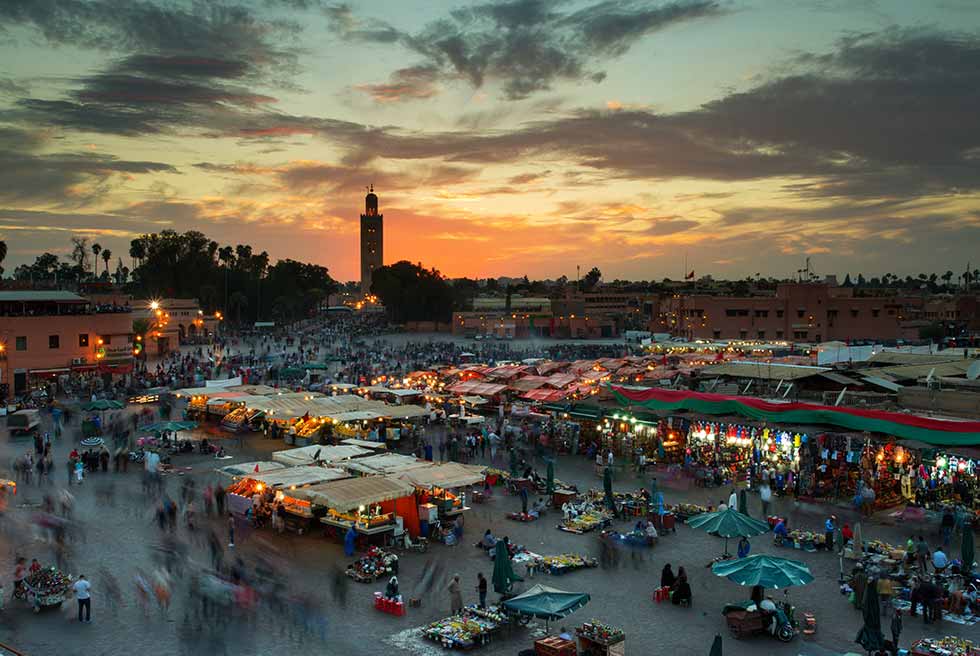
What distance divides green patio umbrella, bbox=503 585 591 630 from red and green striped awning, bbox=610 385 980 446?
398 inches

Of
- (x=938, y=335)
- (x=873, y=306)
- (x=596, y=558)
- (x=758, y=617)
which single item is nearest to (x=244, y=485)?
(x=596, y=558)

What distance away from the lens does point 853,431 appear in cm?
1888

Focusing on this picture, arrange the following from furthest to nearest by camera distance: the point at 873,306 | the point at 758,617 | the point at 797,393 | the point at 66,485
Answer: the point at 873,306 → the point at 797,393 → the point at 66,485 → the point at 758,617

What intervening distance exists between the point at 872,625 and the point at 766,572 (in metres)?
1.55

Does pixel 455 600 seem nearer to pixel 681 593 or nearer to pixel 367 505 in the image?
pixel 681 593

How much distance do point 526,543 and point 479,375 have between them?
1936cm

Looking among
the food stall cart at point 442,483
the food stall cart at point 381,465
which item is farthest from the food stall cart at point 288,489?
the food stall cart at point 442,483

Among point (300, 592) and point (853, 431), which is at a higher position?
point (853, 431)

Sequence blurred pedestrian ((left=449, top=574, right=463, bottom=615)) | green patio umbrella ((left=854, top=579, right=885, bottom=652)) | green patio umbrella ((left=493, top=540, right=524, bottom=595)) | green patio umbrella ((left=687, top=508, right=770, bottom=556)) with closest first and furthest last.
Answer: green patio umbrella ((left=854, top=579, right=885, bottom=652)) → blurred pedestrian ((left=449, top=574, right=463, bottom=615)) → green patio umbrella ((left=493, top=540, right=524, bottom=595)) → green patio umbrella ((left=687, top=508, right=770, bottom=556))

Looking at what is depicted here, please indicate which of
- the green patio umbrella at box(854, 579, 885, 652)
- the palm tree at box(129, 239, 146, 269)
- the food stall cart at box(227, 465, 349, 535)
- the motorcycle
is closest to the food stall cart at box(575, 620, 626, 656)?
the motorcycle

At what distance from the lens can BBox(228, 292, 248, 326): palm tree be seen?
9238 centimetres

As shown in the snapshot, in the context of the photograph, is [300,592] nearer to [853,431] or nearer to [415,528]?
[415,528]

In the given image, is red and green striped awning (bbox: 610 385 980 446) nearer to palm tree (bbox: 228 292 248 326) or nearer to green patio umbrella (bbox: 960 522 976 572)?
green patio umbrella (bbox: 960 522 976 572)

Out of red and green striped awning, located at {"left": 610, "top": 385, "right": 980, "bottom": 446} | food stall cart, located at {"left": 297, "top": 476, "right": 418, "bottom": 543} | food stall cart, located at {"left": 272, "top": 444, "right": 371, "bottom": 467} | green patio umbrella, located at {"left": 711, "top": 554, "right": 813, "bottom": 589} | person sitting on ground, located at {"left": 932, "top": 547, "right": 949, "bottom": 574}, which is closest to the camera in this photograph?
green patio umbrella, located at {"left": 711, "top": 554, "right": 813, "bottom": 589}
